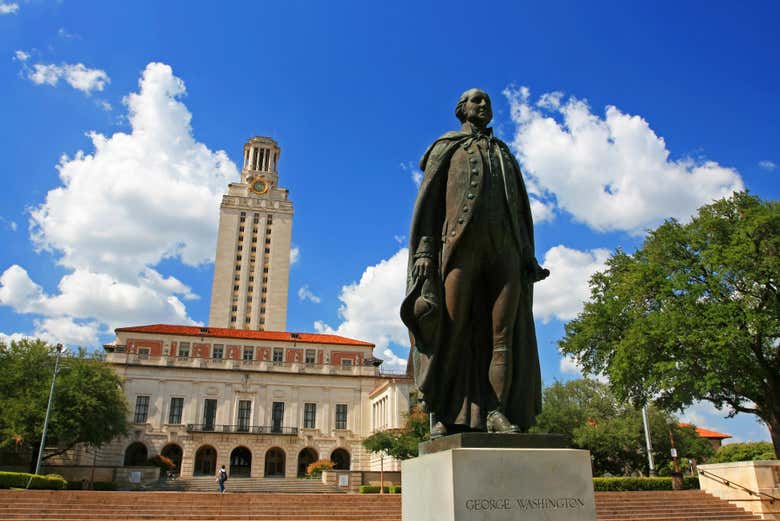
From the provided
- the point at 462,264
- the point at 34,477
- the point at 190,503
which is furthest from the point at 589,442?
the point at 462,264

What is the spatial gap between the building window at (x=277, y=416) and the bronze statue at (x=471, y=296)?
6366 cm

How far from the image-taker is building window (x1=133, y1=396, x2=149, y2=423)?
61969mm

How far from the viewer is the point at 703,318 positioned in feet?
78.2

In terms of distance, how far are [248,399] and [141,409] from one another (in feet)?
36.0

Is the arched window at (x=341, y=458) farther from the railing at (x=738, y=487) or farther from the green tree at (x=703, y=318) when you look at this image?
the railing at (x=738, y=487)

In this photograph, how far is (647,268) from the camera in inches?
1043

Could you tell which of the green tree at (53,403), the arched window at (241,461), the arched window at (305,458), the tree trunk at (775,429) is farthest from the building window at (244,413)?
the tree trunk at (775,429)

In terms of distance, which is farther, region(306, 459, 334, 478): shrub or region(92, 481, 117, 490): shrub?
region(306, 459, 334, 478): shrub

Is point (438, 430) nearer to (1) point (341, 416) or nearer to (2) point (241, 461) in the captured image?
(1) point (341, 416)

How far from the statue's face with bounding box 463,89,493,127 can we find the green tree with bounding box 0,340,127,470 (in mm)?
41820

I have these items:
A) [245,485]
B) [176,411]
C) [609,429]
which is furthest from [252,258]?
[609,429]

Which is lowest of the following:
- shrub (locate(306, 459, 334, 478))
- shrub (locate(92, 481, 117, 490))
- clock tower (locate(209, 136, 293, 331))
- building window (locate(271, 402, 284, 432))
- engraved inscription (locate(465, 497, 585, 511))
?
shrub (locate(92, 481, 117, 490))

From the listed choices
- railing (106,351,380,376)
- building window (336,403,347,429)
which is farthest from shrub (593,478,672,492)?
railing (106,351,380,376)

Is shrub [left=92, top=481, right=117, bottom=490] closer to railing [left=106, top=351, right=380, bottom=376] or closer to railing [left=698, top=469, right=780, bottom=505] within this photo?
railing [left=106, top=351, right=380, bottom=376]
